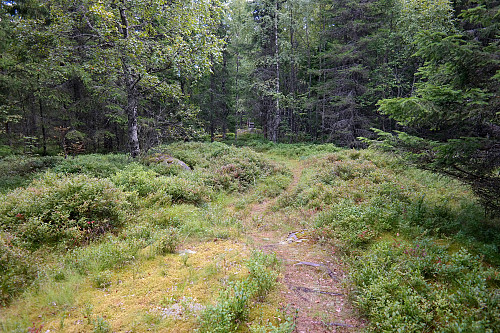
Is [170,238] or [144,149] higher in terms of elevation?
[144,149]

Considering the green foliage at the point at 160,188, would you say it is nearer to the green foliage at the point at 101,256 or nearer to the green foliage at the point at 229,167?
the green foliage at the point at 229,167

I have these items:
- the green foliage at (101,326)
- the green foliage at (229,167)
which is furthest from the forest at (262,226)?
the green foliage at (229,167)

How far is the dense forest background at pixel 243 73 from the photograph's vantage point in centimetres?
514

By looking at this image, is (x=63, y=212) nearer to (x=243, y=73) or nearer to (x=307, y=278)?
(x=307, y=278)

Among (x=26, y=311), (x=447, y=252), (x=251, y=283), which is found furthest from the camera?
(x=447, y=252)

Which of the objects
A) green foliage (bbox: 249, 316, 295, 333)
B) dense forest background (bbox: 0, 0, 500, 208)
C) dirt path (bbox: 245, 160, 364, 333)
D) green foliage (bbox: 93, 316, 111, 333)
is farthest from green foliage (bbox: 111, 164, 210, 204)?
green foliage (bbox: 249, 316, 295, 333)

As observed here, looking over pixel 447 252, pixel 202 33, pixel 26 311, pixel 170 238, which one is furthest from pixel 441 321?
pixel 202 33

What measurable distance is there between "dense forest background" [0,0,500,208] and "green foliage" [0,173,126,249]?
613 centimetres

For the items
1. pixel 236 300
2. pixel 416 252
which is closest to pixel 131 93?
pixel 236 300

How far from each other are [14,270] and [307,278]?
542 cm

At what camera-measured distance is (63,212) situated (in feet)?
19.2

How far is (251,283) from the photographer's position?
4141 millimetres

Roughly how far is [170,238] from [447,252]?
19.8 feet

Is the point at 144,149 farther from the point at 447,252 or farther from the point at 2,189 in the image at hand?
the point at 447,252
